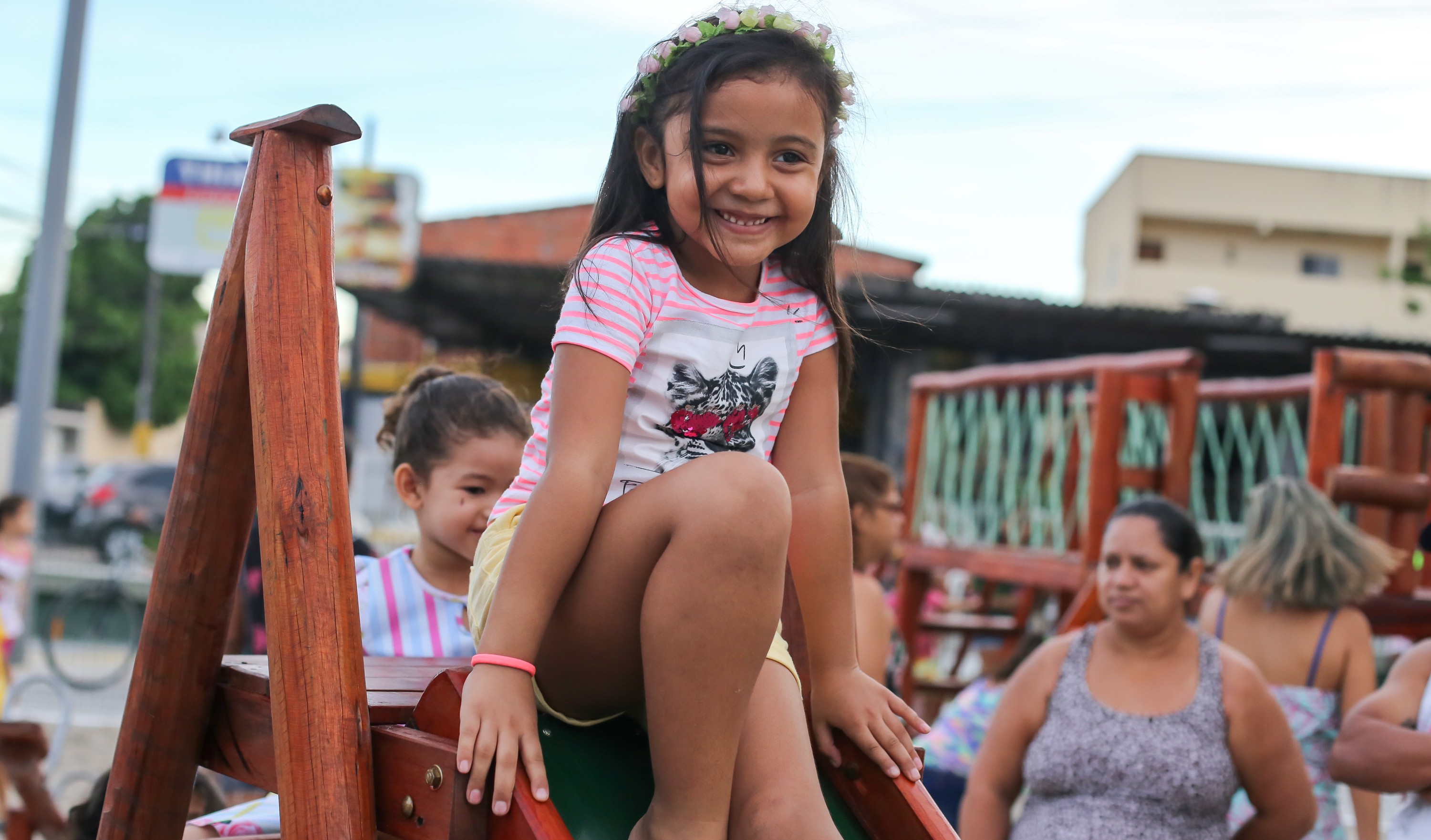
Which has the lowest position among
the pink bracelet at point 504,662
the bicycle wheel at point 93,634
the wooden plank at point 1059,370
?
the bicycle wheel at point 93,634

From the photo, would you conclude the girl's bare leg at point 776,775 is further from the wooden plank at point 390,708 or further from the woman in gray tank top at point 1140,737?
the woman in gray tank top at point 1140,737

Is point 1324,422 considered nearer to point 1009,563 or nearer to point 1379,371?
point 1379,371

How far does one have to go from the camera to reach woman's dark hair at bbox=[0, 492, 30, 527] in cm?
755

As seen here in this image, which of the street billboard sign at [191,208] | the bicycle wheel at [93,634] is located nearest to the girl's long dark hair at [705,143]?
the bicycle wheel at [93,634]

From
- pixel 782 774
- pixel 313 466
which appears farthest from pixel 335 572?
pixel 782 774

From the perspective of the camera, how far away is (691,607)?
1389 mm

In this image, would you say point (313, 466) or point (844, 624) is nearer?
point (313, 466)

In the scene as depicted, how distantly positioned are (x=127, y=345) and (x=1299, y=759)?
47535mm

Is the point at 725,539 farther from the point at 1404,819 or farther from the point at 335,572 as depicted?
the point at 1404,819

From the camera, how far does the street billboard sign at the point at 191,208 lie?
1300 cm

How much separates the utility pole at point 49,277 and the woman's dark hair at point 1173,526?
26.0 feet

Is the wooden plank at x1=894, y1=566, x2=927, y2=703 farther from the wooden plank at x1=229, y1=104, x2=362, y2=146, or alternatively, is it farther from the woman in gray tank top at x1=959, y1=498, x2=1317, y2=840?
the wooden plank at x1=229, y1=104, x2=362, y2=146

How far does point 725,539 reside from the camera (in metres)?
1.38

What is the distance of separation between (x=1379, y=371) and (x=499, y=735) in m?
3.82
